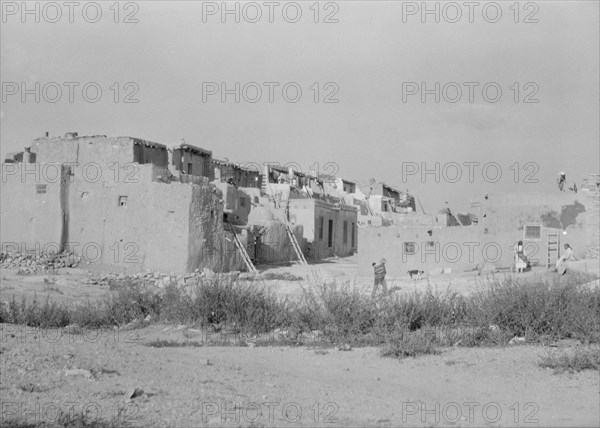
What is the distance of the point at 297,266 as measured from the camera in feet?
111

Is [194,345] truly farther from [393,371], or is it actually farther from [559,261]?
[559,261]

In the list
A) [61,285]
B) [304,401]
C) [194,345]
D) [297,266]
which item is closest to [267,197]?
[297,266]

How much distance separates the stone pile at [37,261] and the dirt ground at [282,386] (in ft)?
54.7

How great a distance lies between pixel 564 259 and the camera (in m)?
22.6

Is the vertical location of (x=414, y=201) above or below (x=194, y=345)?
above

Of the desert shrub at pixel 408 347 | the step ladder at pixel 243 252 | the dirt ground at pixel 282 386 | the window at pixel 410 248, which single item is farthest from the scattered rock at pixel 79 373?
the step ladder at pixel 243 252

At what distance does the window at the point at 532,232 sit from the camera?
24.6 meters

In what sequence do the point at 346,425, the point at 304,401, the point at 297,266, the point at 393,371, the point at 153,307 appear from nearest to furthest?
1. the point at 346,425
2. the point at 304,401
3. the point at 393,371
4. the point at 153,307
5. the point at 297,266

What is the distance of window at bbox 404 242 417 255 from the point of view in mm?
25688

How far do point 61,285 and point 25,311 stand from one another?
9940mm

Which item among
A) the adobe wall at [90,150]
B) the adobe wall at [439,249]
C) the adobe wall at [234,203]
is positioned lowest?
the adobe wall at [439,249]

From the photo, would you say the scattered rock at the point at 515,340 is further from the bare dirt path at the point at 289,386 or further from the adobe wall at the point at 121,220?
the adobe wall at the point at 121,220

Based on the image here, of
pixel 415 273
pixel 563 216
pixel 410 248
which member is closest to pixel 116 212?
pixel 410 248

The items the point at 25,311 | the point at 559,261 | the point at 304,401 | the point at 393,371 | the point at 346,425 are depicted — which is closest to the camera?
the point at 346,425
